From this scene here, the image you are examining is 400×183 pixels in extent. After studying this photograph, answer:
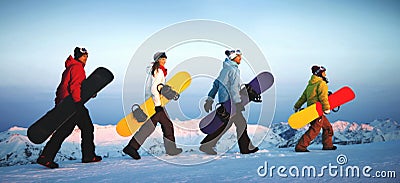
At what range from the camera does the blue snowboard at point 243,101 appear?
6.48 m

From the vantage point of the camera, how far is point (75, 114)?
236 inches

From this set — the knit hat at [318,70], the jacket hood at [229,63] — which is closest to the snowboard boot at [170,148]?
the jacket hood at [229,63]

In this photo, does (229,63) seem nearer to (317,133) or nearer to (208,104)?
(208,104)

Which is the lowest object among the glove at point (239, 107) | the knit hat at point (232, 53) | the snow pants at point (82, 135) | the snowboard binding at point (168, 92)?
the snow pants at point (82, 135)

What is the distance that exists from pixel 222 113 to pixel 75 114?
2.07 meters

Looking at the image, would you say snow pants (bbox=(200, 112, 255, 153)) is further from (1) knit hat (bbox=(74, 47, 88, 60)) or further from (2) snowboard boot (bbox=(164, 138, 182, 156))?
(1) knit hat (bbox=(74, 47, 88, 60))

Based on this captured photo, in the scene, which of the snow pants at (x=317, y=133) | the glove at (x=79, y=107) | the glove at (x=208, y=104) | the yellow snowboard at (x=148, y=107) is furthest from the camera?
the snow pants at (x=317, y=133)

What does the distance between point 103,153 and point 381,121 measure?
5.60m

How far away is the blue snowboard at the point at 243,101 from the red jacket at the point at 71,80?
1893mm

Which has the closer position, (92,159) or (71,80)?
(71,80)

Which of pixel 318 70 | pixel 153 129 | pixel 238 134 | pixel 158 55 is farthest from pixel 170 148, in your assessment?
pixel 318 70

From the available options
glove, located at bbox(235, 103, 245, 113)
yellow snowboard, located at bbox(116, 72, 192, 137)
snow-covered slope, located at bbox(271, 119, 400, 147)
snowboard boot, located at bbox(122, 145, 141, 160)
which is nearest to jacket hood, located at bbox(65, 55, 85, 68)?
yellow snowboard, located at bbox(116, 72, 192, 137)

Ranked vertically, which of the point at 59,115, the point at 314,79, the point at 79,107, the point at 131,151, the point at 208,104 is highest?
the point at 314,79

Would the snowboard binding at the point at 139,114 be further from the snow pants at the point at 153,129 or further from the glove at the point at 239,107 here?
the glove at the point at 239,107
